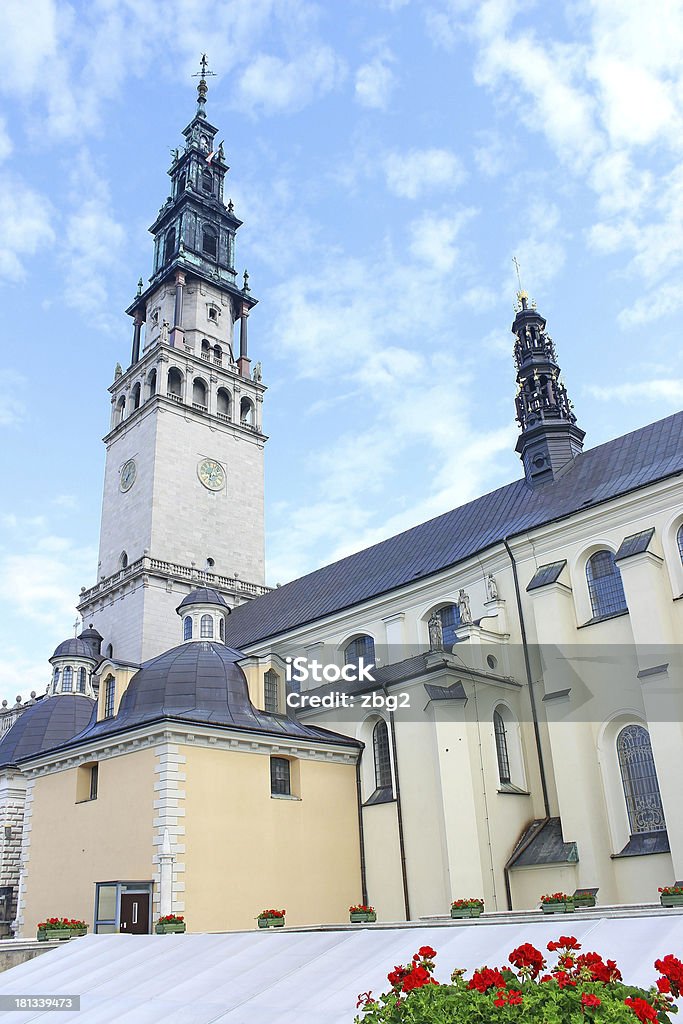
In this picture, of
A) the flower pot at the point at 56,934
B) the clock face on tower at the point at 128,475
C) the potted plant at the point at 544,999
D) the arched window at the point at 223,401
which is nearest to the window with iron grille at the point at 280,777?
the flower pot at the point at 56,934

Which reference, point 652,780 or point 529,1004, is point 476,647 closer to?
point 652,780

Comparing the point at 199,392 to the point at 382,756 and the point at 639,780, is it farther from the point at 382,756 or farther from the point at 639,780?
the point at 639,780

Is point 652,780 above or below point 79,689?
below

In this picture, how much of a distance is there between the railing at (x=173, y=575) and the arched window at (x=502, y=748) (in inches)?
832

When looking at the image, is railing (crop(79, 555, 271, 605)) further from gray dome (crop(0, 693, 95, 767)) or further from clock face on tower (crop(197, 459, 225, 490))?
gray dome (crop(0, 693, 95, 767))

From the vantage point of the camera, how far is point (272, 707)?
2973 cm

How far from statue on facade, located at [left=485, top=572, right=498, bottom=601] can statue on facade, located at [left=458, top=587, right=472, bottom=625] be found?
703mm

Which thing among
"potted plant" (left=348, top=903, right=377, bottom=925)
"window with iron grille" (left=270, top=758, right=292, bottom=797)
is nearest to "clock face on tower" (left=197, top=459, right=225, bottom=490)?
"window with iron grille" (left=270, top=758, right=292, bottom=797)

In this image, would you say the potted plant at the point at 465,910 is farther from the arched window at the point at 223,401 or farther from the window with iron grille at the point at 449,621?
the arched window at the point at 223,401

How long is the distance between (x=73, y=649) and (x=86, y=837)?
49.8 ft

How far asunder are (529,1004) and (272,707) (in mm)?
24701

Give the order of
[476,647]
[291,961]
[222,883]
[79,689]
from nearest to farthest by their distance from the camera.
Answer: [291,961], [222,883], [476,647], [79,689]

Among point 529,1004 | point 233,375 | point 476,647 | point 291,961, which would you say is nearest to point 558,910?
point 291,961

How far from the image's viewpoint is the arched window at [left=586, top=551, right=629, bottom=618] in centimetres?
2430
